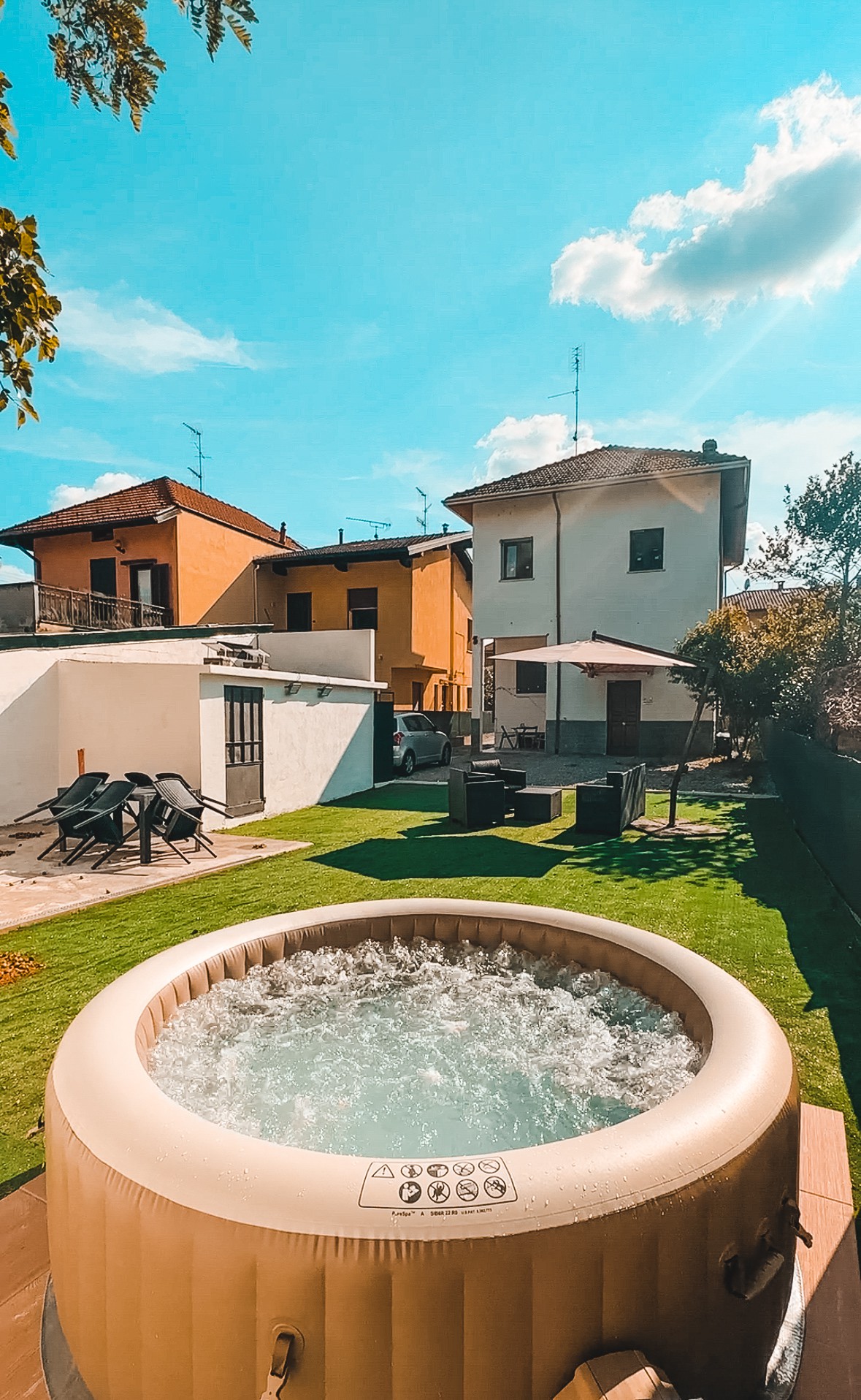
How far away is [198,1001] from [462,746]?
20.7 metres

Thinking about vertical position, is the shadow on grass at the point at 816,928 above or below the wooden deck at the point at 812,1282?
below

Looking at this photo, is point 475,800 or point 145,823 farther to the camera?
point 475,800

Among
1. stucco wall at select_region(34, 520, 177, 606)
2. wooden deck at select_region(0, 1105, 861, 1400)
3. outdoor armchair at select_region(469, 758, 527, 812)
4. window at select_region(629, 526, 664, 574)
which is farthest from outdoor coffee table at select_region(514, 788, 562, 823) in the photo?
stucco wall at select_region(34, 520, 177, 606)

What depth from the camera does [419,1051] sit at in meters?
3.53

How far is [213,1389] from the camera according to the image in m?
1.58

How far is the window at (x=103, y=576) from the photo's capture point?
22906mm

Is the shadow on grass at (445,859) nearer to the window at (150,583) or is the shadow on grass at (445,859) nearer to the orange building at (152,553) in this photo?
the orange building at (152,553)

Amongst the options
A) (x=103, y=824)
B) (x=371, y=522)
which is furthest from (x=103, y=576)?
(x=103, y=824)

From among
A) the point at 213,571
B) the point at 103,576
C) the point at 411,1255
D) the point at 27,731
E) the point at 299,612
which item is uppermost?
the point at 213,571

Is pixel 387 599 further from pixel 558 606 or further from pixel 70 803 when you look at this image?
pixel 70 803

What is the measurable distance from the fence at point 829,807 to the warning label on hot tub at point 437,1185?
18.6ft

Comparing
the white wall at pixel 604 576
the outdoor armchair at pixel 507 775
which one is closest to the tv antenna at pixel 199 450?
the white wall at pixel 604 576

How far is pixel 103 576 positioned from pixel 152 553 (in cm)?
241

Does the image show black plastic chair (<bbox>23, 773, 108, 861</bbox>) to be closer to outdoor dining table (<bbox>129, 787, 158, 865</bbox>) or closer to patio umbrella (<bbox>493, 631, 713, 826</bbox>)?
outdoor dining table (<bbox>129, 787, 158, 865</bbox>)
